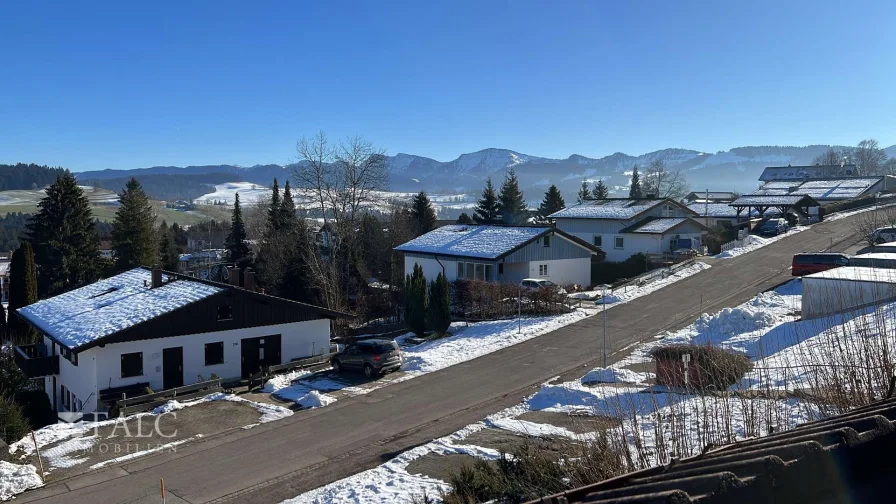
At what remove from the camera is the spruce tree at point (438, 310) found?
117 feet

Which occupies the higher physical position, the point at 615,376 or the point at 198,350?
the point at 615,376

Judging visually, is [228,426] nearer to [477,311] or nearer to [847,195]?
[477,311]

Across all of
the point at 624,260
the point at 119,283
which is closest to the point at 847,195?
the point at 624,260

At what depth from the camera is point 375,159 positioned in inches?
1998

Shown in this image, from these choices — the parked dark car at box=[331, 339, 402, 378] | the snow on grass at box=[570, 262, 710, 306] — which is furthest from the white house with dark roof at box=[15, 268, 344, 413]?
the snow on grass at box=[570, 262, 710, 306]

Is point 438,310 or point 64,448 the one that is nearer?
point 64,448

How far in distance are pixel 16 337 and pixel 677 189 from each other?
4383 inches

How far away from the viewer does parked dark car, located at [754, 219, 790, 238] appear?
201 feet

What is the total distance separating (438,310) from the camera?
35.6m

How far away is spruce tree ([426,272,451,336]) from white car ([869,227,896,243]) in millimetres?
31488

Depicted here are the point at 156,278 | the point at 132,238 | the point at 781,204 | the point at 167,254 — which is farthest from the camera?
the point at 167,254

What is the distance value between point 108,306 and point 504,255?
77.0 feet

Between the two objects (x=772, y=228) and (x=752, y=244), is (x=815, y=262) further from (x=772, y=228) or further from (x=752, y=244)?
(x=772, y=228)

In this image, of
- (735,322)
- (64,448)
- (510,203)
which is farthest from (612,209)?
(64,448)
